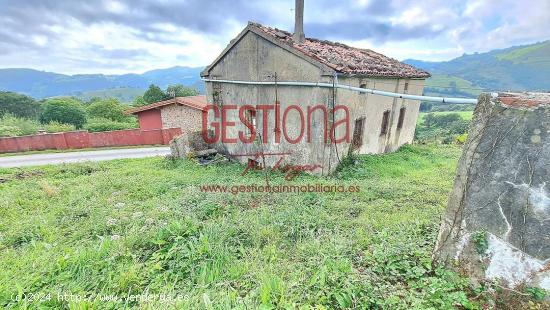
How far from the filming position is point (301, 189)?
320 inches

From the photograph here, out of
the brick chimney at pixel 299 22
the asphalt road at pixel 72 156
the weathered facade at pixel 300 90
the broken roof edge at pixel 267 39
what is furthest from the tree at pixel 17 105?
the brick chimney at pixel 299 22

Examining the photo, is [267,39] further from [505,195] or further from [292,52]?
[505,195]

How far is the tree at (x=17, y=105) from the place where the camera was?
1792 inches

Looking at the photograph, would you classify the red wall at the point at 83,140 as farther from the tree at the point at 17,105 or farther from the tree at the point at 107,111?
the tree at the point at 17,105

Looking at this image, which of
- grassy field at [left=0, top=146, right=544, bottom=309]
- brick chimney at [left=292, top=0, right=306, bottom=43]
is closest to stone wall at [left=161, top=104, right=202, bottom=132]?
brick chimney at [left=292, top=0, right=306, bottom=43]

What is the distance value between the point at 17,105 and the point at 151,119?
136 ft

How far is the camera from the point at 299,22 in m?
10.4

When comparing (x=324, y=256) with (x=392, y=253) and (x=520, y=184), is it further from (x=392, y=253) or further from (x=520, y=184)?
(x=520, y=184)

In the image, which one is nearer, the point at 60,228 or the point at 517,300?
the point at 517,300

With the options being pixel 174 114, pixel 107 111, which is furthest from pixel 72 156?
pixel 107 111

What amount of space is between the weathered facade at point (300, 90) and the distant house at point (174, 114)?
338 inches

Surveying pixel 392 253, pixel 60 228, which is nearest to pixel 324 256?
pixel 392 253

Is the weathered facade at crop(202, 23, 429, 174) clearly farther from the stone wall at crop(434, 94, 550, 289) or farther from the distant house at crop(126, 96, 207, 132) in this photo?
the distant house at crop(126, 96, 207, 132)

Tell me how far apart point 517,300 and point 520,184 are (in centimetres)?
111
